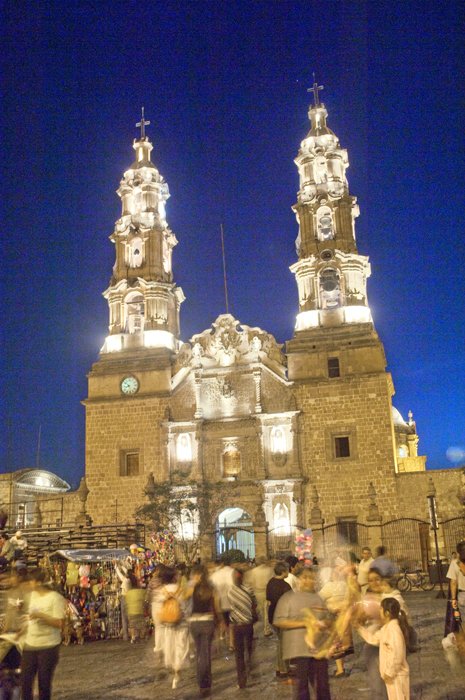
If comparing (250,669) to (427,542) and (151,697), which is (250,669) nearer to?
(151,697)

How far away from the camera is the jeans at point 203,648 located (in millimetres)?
8898

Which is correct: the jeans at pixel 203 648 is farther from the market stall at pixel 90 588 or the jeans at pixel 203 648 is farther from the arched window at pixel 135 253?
the arched window at pixel 135 253

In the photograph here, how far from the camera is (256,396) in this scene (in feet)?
111

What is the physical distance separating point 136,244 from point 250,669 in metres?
30.7

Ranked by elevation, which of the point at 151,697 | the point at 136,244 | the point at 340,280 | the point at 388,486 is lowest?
the point at 151,697

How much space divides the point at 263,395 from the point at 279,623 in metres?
27.1

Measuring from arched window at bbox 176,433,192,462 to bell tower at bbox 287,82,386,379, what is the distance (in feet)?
18.4

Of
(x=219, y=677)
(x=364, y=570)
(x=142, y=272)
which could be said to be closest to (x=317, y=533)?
(x=364, y=570)

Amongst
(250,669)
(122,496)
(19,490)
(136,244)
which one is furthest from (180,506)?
(250,669)

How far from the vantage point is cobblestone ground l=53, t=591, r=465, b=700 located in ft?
28.8

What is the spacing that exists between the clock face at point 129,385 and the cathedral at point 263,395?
0.18ft

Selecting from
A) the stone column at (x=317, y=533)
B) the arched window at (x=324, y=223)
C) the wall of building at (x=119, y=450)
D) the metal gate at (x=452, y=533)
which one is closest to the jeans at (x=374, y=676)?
the stone column at (x=317, y=533)

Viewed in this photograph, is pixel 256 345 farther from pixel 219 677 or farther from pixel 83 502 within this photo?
pixel 219 677

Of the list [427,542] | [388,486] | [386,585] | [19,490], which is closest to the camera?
[386,585]
